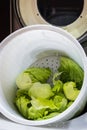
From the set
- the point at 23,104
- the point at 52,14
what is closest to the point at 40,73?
the point at 23,104

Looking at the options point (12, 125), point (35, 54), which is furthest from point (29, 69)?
point (12, 125)

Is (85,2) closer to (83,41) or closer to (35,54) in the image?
(83,41)

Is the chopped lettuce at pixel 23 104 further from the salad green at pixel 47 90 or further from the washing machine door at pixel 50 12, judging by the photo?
the washing machine door at pixel 50 12

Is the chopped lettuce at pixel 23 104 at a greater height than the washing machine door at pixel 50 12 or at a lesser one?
lesser

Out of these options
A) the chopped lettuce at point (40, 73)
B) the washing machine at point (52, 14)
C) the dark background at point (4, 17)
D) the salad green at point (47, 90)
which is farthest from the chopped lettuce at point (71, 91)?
the dark background at point (4, 17)

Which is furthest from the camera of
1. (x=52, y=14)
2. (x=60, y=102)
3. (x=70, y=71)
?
(x=52, y=14)

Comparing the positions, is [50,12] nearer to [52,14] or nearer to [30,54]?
[52,14]

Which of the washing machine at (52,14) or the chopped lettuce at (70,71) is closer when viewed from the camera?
the chopped lettuce at (70,71)
